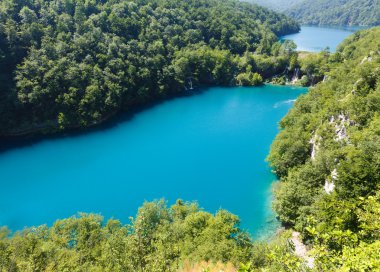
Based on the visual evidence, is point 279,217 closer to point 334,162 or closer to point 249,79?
point 334,162

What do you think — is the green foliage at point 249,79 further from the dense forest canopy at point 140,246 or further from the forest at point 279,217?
the dense forest canopy at point 140,246

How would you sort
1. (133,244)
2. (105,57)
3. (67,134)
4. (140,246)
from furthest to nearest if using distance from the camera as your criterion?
(105,57) → (67,134) → (133,244) → (140,246)

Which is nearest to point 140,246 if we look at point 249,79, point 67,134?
point 67,134

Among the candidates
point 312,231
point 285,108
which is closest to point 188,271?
point 312,231

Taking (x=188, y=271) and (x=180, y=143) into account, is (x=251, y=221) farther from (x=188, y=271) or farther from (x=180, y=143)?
(x=180, y=143)

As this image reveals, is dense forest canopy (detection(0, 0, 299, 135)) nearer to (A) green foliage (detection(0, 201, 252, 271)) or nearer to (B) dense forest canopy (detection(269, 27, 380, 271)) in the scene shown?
(A) green foliage (detection(0, 201, 252, 271))

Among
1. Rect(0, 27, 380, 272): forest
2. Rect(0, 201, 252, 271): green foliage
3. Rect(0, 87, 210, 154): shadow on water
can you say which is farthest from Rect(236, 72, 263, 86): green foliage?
Rect(0, 201, 252, 271): green foliage

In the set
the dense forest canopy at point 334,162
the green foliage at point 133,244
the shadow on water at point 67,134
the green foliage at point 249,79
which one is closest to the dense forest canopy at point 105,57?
the green foliage at point 249,79
